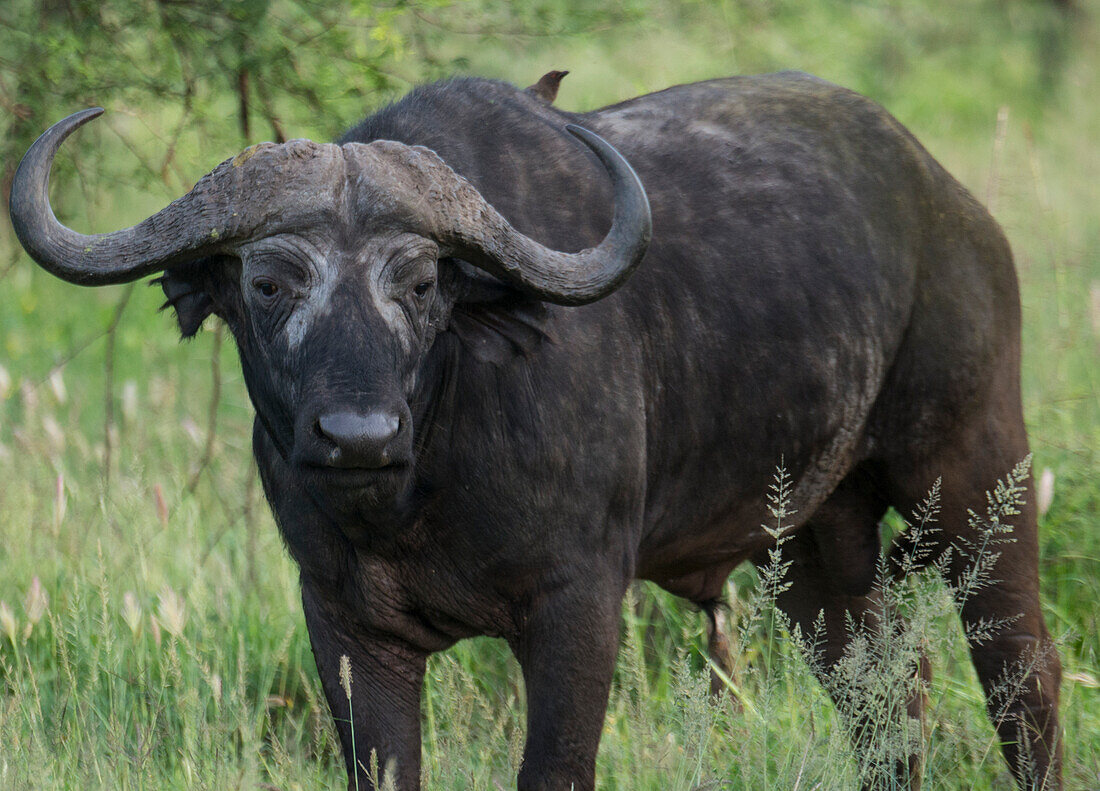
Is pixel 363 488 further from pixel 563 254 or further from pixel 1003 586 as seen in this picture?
pixel 1003 586

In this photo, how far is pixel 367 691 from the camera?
12.2 ft

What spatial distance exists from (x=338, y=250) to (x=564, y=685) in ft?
4.12

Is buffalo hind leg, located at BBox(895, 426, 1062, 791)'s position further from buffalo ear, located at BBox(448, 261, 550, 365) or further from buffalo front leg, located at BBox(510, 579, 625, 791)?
buffalo ear, located at BBox(448, 261, 550, 365)

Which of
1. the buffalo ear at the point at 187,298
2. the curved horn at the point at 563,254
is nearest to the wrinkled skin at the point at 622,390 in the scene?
the buffalo ear at the point at 187,298

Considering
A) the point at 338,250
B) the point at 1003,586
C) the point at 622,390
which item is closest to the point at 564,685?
the point at 622,390

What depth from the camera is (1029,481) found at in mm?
4621

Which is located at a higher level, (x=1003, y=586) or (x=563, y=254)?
(x=563, y=254)

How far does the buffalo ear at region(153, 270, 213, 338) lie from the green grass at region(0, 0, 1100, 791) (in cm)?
58

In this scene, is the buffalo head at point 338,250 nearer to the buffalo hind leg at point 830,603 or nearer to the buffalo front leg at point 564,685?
the buffalo front leg at point 564,685

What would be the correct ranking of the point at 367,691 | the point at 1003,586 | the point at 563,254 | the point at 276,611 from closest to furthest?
the point at 563,254, the point at 367,691, the point at 1003,586, the point at 276,611

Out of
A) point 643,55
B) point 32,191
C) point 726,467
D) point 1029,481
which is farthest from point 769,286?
point 643,55

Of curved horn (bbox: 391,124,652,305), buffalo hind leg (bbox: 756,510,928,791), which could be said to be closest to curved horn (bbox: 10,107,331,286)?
curved horn (bbox: 391,124,652,305)

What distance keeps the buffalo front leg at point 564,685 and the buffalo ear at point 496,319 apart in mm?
636

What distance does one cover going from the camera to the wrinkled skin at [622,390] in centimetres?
327
